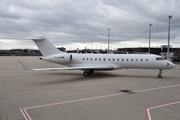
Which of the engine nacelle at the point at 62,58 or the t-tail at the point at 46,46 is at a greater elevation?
the t-tail at the point at 46,46

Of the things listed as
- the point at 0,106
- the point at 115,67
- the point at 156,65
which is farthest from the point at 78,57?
the point at 0,106

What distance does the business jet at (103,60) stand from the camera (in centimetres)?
1833

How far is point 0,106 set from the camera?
8203 millimetres

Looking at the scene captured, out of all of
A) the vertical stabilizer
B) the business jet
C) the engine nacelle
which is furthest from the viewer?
the vertical stabilizer

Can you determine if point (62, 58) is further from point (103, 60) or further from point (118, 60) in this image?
point (118, 60)

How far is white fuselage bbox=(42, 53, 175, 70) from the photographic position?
60.2 feet

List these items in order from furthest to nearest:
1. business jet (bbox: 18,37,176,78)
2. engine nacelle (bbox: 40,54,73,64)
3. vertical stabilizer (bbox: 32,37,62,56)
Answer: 1. vertical stabilizer (bbox: 32,37,62,56)
2. engine nacelle (bbox: 40,54,73,64)
3. business jet (bbox: 18,37,176,78)

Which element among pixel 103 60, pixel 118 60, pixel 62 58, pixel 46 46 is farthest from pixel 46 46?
pixel 118 60

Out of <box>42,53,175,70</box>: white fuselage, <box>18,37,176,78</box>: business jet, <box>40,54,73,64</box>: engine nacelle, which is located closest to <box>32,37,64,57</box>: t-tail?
<box>18,37,176,78</box>: business jet

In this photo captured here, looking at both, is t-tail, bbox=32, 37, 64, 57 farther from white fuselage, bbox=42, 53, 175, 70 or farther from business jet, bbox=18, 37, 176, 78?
white fuselage, bbox=42, 53, 175, 70

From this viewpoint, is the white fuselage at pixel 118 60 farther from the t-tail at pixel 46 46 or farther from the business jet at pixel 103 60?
the t-tail at pixel 46 46

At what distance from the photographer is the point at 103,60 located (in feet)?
65.2

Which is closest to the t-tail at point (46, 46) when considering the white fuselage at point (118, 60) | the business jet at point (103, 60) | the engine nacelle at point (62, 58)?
the business jet at point (103, 60)

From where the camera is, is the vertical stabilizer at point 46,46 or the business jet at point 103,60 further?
the vertical stabilizer at point 46,46
